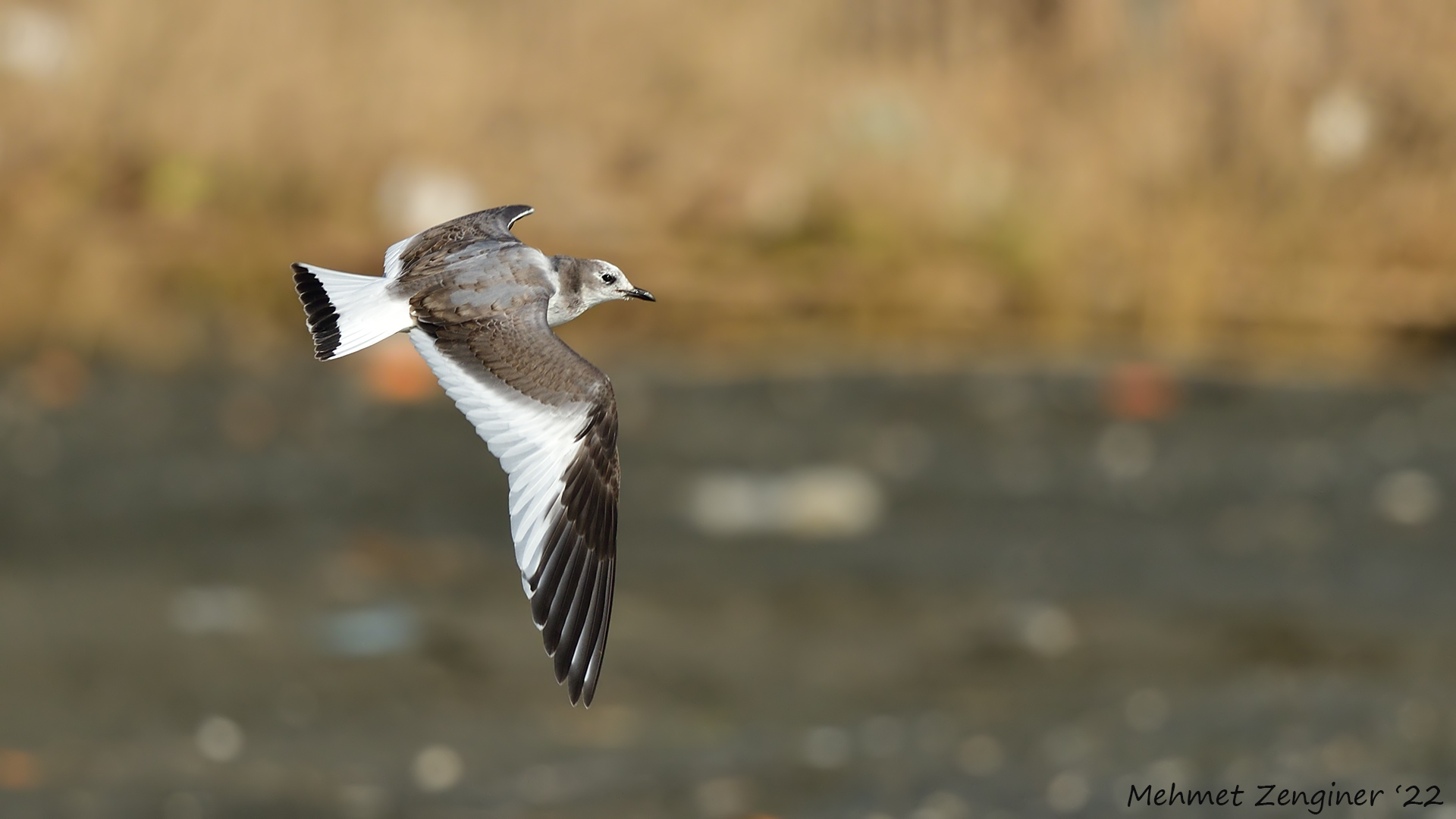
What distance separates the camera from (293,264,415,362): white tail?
10.5ft

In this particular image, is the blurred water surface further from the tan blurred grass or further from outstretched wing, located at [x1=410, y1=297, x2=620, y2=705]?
outstretched wing, located at [x1=410, y1=297, x2=620, y2=705]

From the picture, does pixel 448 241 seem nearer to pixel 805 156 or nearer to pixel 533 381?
pixel 533 381

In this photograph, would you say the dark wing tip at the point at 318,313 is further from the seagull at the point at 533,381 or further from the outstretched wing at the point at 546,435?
the outstretched wing at the point at 546,435

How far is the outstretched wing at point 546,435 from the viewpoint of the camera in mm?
3355

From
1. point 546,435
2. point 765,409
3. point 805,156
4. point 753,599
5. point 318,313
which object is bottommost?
point 546,435

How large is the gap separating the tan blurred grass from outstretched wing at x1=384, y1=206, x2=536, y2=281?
5.01 metres

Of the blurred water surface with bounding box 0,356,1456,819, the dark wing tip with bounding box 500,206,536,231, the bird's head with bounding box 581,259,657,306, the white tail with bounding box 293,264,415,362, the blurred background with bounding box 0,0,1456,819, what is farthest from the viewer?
the blurred background with bounding box 0,0,1456,819

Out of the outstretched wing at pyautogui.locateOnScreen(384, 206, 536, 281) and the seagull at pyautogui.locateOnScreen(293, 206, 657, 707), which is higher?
the outstretched wing at pyautogui.locateOnScreen(384, 206, 536, 281)

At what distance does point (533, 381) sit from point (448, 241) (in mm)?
439

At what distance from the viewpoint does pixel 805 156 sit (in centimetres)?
924

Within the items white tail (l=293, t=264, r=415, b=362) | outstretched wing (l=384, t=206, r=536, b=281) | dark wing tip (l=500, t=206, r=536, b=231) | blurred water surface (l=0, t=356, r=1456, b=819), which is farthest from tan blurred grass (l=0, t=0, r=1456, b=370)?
white tail (l=293, t=264, r=415, b=362)

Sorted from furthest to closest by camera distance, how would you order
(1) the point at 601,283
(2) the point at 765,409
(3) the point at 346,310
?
(2) the point at 765,409, (1) the point at 601,283, (3) the point at 346,310

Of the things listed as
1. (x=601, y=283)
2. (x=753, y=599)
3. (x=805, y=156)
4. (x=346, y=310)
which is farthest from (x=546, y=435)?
(x=805, y=156)

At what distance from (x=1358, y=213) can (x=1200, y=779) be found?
13.0 ft
